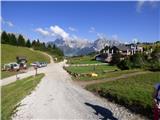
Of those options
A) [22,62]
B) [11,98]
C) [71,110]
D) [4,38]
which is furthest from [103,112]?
[4,38]

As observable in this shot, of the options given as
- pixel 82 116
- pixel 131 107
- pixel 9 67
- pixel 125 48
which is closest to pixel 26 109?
pixel 82 116

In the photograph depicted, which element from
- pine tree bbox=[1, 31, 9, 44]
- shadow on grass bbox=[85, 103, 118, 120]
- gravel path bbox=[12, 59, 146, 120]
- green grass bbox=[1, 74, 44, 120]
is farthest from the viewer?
pine tree bbox=[1, 31, 9, 44]

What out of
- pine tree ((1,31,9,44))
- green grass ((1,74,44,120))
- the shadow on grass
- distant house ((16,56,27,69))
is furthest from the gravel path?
pine tree ((1,31,9,44))

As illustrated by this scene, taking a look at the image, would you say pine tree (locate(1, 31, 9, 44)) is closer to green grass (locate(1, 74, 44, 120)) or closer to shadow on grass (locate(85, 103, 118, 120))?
green grass (locate(1, 74, 44, 120))

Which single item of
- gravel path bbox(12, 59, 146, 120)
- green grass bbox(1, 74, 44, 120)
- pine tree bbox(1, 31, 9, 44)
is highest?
pine tree bbox(1, 31, 9, 44)

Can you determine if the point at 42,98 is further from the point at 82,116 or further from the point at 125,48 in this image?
the point at 125,48

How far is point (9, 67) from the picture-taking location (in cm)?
8069

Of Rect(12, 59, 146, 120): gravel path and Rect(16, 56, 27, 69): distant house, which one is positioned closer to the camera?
Rect(12, 59, 146, 120): gravel path

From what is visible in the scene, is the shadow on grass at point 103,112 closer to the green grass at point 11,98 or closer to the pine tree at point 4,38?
the green grass at point 11,98

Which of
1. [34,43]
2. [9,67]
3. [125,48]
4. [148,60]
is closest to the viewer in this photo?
[148,60]

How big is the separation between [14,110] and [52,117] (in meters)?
4.52

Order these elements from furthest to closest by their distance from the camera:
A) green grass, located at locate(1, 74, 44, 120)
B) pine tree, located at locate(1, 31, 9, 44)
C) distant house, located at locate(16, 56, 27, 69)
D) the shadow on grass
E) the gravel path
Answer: pine tree, located at locate(1, 31, 9, 44) → distant house, located at locate(16, 56, 27, 69) → green grass, located at locate(1, 74, 44, 120) → the gravel path → the shadow on grass

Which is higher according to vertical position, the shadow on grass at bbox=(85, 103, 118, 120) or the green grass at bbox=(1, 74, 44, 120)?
the shadow on grass at bbox=(85, 103, 118, 120)

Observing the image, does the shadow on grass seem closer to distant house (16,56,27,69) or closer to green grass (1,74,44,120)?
green grass (1,74,44,120)
